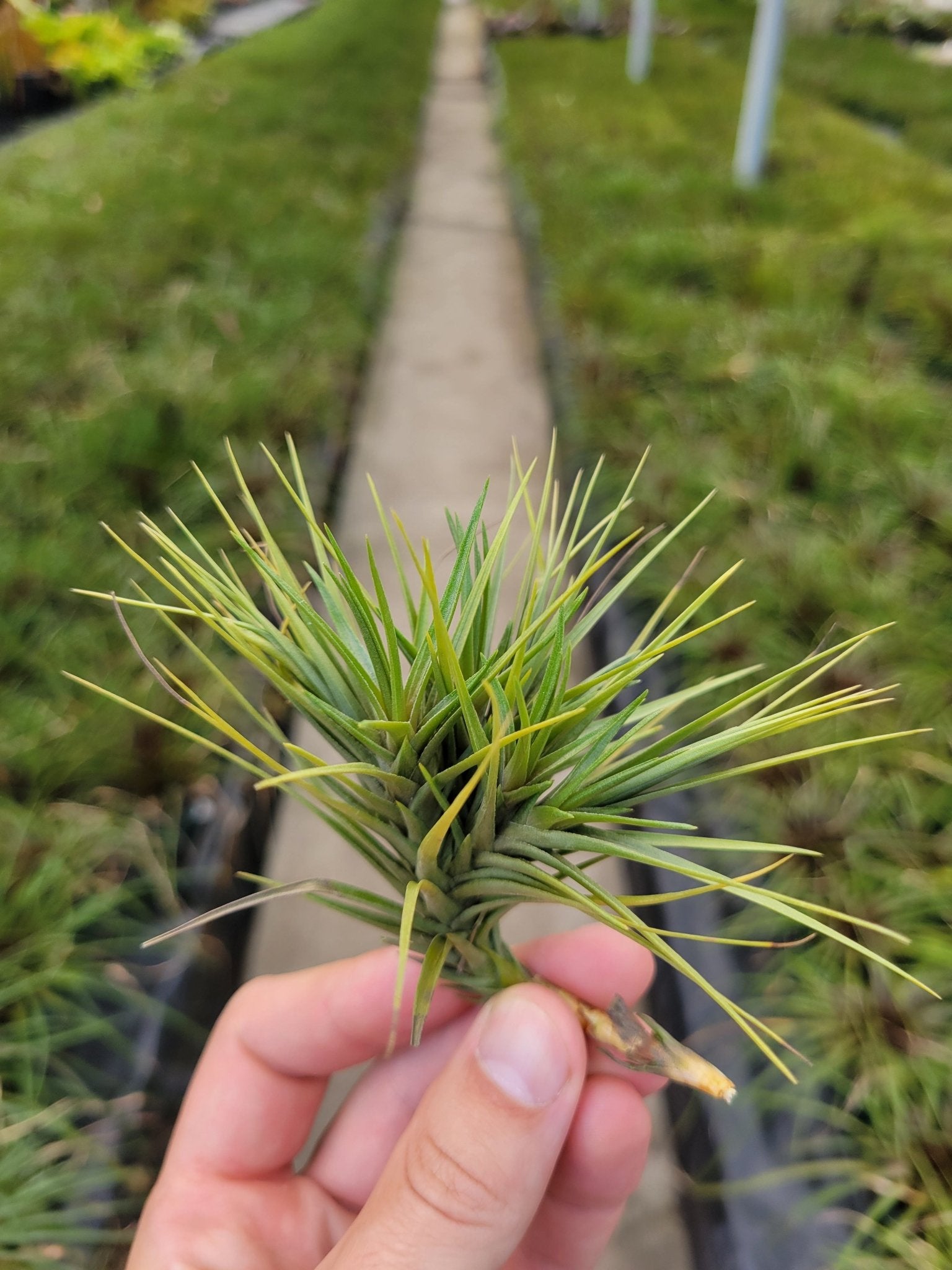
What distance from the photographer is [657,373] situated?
2.03m

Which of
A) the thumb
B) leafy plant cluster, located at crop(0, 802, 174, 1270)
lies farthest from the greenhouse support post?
the thumb

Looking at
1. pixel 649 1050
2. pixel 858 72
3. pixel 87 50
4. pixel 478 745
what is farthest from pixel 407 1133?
pixel 858 72

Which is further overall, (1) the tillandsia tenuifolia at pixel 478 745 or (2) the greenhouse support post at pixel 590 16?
(2) the greenhouse support post at pixel 590 16

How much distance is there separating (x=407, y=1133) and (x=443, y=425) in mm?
1993

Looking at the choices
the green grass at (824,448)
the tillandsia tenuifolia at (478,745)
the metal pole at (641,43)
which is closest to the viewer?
the tillandsia tenuifolia at (478,745)

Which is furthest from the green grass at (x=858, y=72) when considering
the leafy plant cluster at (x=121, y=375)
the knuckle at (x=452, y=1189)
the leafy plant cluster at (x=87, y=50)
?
the knuckle at (x=452, y=1189)

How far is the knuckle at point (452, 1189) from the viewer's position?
1.90ft

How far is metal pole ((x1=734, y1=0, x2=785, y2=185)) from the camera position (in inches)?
108

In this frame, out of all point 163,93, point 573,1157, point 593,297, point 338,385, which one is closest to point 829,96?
point 163,93

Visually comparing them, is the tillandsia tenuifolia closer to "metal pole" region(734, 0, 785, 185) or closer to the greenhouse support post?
"metal pole" region(734, 0, 785, 185)

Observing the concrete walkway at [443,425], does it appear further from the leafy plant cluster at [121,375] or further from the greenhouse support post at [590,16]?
the greenhouse support post at [590,16]

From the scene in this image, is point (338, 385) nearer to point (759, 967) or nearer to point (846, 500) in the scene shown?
point (846, 500)

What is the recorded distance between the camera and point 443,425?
233cm

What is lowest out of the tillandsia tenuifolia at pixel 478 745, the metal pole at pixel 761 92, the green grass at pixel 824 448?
the green grass at pixel 824 448
